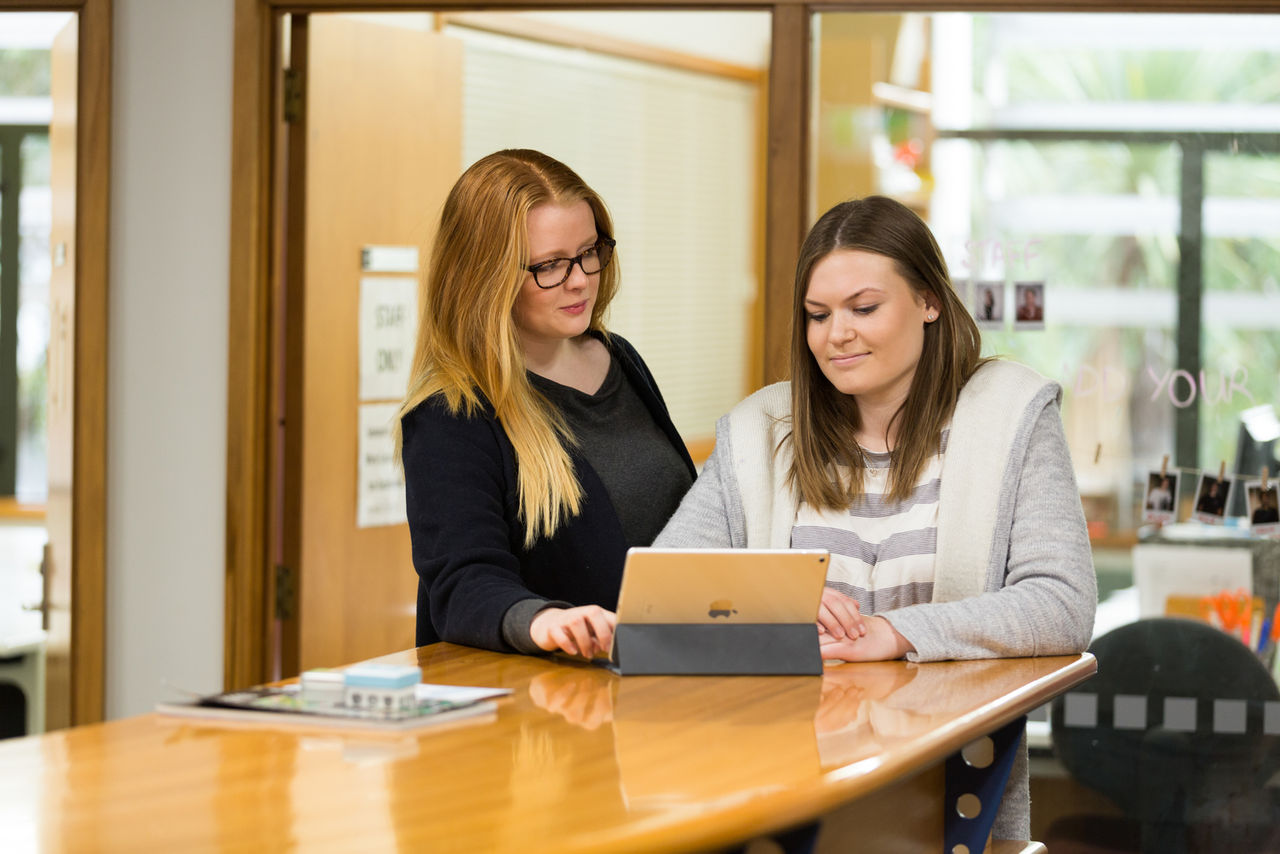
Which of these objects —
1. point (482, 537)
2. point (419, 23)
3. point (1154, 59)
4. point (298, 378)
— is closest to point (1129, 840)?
point (1154, 59)

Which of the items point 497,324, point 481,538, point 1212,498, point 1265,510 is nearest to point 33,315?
point 497,324

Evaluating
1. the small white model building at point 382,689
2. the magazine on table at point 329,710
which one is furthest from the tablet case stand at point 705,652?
the small white model building at point 382,689

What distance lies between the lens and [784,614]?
5.64ft

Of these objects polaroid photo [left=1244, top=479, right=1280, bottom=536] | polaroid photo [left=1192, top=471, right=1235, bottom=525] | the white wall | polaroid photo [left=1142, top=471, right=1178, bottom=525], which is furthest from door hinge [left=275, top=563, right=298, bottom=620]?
polaroid photo [left=1244, top=479, right=1280, bottom=536]

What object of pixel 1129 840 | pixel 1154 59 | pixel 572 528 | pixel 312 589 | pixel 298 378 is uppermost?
pixel 1154 59

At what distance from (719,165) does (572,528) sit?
1397 mm

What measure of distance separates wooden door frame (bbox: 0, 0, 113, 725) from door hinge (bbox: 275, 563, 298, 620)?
1.34 feet

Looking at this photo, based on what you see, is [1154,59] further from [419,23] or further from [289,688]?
[289,688]

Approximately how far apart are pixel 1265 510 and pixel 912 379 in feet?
4.57

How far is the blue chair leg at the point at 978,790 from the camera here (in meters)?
1.76

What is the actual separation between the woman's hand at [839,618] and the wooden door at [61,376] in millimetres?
2163

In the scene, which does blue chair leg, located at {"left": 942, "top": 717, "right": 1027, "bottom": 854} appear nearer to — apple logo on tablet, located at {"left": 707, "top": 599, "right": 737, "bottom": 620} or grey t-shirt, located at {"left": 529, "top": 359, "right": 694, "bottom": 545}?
apple logo on tablet, located at {"left": 707, "top": 599, "right": 737, "bottom": 620}

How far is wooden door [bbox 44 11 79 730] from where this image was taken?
10.9 ft

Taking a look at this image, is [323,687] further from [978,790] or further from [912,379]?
[912,379]
